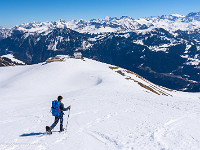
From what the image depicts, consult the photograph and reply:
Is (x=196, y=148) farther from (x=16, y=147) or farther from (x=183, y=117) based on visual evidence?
(x=16, y=147)

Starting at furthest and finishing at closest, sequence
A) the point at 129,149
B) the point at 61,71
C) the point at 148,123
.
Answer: the point at 61,71 < the point at 148,123 < the point at 129,149

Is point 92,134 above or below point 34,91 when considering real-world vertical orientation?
above

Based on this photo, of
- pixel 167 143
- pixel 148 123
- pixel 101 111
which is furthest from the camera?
pixel 101 111

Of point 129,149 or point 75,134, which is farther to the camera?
point 75,134

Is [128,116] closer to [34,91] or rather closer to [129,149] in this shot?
[129,149]

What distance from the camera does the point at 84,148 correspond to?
12.4m

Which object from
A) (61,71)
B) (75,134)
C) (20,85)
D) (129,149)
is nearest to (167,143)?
(129,149)

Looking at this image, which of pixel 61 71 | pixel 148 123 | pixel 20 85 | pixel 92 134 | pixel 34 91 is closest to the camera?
pixel 92 134

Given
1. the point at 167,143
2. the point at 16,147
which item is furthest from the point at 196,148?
the point at 16,147

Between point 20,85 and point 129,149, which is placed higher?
point 129,149

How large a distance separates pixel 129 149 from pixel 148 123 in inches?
237

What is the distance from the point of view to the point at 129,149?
11891 millimetres

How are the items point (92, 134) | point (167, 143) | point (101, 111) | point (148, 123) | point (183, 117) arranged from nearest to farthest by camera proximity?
point (167, 143) → point (92, 134) → point (148, 123) → point (183, 117) → point (101, 111)

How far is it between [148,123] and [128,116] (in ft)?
10.3
